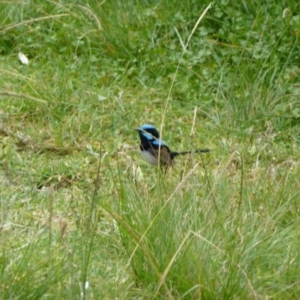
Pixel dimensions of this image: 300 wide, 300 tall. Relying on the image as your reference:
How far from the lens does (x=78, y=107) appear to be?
22.0ft

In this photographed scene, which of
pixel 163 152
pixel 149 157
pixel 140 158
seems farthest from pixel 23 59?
pixel 163 152

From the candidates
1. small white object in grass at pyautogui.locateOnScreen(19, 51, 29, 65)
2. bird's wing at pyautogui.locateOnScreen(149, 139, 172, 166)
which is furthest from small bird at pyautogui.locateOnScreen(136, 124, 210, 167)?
small white object in grass at pyautogui.locateOnScreen(19, 51, 29, 65)

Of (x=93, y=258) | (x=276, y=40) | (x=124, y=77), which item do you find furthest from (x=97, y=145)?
(x=93, y=258)

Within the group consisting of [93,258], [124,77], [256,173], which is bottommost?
[124,77]

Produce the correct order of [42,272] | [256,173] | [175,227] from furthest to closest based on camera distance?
1. [256,173]
2. [175,227]
3. [42,272]

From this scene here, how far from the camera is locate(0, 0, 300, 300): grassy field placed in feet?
13.7

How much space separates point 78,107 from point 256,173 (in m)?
1.45

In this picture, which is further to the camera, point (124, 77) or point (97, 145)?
point (124, 77)

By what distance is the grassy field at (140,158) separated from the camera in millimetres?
4188

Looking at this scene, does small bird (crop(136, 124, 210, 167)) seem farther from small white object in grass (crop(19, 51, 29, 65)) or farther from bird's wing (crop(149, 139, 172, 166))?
small white object in grass (crop(19, 51, 29, 65))

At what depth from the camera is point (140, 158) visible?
20.9ft

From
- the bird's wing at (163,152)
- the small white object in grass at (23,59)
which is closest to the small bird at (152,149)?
the bird's wing at (163,152)

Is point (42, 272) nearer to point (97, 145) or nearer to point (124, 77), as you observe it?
point (97, 145)

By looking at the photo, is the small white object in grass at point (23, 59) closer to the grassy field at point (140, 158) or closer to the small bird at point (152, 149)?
the grassy field at point (140, 158)
